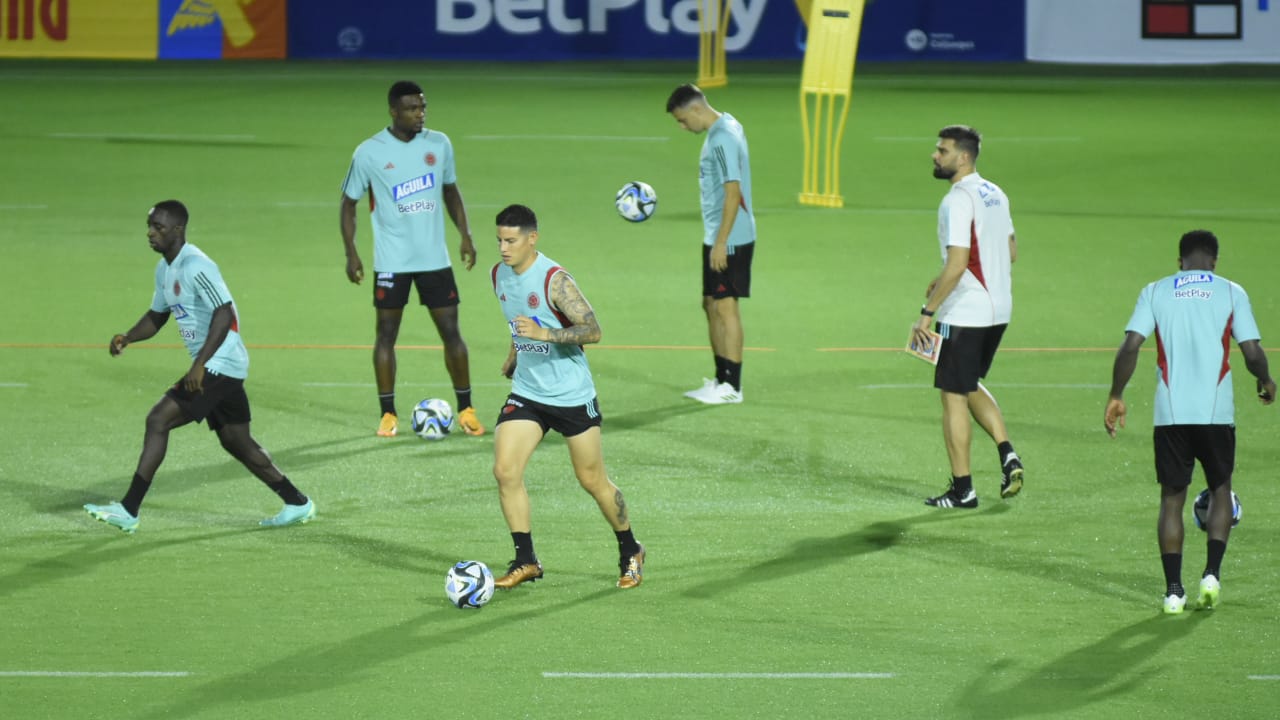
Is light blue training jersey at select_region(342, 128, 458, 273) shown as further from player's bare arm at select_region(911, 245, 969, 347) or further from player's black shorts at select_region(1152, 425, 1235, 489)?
player's black shorts at select_region(1152, 425, 1235, 489)

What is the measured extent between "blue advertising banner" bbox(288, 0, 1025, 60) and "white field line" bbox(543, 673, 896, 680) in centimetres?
2818

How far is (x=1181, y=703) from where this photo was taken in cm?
735

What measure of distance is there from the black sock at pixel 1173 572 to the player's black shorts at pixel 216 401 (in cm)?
→ 482

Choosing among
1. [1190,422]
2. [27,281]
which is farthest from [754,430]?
[27,281]

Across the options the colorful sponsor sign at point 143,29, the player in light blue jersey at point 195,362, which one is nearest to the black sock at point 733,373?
the player in light blue jersey at point 195,362

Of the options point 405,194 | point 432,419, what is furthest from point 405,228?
point 432,419

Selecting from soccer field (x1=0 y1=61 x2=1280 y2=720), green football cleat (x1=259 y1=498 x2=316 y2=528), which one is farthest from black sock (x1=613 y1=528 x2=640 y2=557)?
green football cleat (x1=259 y1=498 x2=316 y2=528)

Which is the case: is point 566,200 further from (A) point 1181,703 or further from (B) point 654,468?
(A) point 1181,703

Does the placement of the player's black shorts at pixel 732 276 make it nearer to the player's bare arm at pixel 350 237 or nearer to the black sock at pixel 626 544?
the player's bare arm at pixel 350 237

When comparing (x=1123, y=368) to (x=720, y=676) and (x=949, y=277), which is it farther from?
(x=720, y=676)

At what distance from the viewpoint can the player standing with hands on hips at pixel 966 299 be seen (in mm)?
9906

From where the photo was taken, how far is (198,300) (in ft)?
31.3

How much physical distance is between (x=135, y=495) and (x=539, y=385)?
2.50 m

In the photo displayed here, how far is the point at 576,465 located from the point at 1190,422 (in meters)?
2.89
